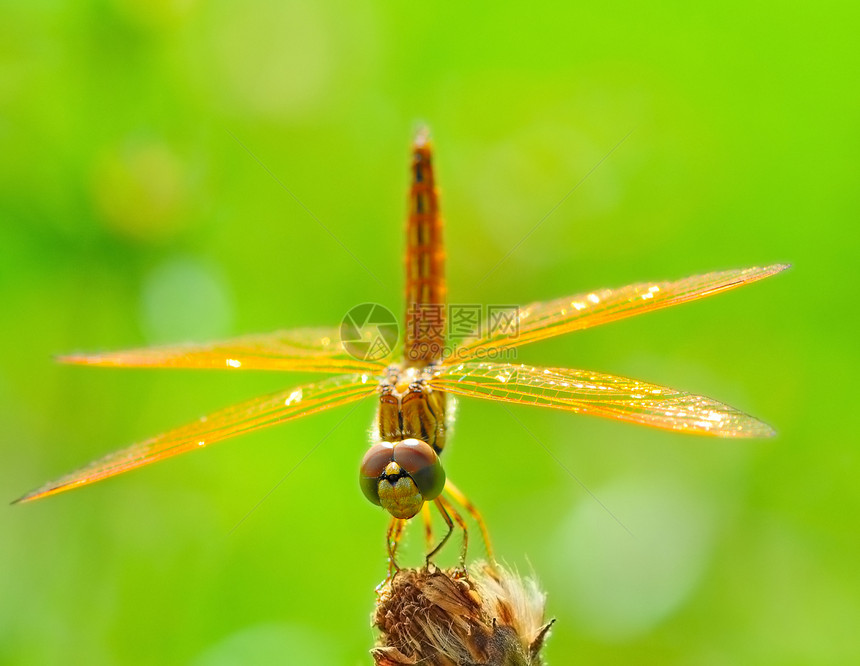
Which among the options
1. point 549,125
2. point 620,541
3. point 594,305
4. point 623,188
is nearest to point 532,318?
point 594,305

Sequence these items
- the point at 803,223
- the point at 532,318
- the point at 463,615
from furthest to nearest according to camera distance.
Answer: the point at 803,223 < the point at 532,318 < the point at 463,615

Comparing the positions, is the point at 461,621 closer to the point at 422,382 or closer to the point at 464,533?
the point at 464,533

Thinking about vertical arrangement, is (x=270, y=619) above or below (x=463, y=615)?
below

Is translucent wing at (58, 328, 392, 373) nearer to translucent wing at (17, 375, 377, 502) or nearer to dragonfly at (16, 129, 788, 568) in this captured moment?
dragonfly at (16, 129, 788, 568)

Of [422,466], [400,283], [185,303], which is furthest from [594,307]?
[185,303]

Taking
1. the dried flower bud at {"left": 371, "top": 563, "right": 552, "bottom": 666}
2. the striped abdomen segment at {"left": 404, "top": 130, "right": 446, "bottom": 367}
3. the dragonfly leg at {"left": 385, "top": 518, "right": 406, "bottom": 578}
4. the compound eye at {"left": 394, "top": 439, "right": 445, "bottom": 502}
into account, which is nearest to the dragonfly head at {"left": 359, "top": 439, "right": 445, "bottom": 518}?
the compound eye at {"left": 394, "top": 439, "right": 445, "bottom": 502}

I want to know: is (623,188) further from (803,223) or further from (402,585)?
(402,585)
